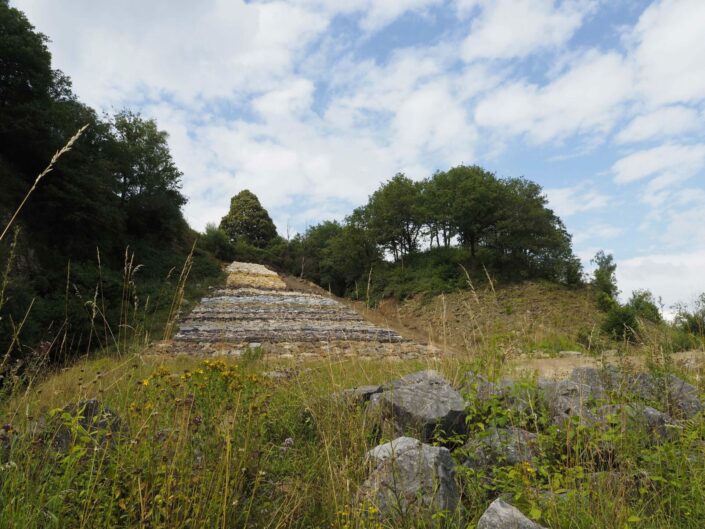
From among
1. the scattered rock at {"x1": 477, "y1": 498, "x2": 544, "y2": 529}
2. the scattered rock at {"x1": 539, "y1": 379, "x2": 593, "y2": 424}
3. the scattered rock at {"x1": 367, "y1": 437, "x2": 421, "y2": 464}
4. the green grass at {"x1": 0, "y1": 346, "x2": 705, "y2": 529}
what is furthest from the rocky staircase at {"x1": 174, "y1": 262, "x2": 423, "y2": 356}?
the scattered rock at {"x1": 477, "y1": 498, "x2": 544, "y2": 529}

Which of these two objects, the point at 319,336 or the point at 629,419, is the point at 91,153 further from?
the point at 629,419

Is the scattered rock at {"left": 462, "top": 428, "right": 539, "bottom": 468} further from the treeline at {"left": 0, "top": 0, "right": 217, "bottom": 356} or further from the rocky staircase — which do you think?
the treeline at {"left": 0, "top": 0, "right": 217, "bottom": 356}

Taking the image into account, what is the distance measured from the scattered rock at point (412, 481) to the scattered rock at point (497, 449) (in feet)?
0.97

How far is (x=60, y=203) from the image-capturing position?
14.5 metres

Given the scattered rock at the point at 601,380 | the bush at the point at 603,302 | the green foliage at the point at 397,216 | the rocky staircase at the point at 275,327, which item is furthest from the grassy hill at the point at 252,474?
the green foliage at the point at 397,216

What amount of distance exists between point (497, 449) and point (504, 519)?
798 mm

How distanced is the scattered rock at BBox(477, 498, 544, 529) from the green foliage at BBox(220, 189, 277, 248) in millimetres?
43983

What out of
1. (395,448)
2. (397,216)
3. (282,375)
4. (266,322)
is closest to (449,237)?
(397,216)

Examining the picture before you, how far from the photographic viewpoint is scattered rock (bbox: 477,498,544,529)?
1.77 m

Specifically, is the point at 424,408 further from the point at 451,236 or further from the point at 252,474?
the point at 451,236

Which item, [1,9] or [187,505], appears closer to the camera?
[187,505]

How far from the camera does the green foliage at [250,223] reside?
45.3 metres

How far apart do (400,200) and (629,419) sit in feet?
75.6

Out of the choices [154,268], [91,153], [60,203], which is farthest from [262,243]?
[60,203]
